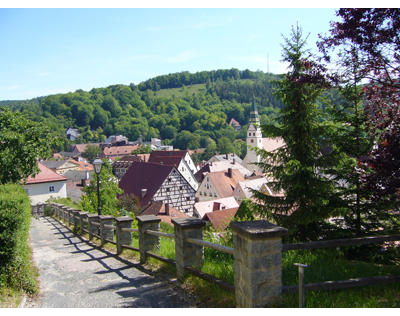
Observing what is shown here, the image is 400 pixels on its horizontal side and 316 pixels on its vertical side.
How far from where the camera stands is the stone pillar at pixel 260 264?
400 centimetres

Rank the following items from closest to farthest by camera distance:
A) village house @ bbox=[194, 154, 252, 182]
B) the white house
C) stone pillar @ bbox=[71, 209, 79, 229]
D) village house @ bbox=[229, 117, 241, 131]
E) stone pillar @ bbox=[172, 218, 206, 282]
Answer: stone pillar @ bbox=[172, 218, 206, 282], stone pillar @ bbox=[71, 209, 79, 229], the white house, village house @ bbox=[194, 154, 252, 182], village house @ bbox=[229, 117, 241, 131]

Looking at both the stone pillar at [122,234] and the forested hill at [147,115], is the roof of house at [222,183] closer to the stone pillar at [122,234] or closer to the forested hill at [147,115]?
the stone pillar at [122,234]

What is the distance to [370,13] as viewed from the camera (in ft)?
19.5

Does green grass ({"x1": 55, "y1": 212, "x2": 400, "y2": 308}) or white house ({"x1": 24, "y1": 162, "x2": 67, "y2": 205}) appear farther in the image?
white house ({"x1": 24, "y1": 162, "x2": 67, "y2": 205})

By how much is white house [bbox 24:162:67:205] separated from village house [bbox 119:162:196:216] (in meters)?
9.30

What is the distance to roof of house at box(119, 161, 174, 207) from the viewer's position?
139 ft

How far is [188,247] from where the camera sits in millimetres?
6000

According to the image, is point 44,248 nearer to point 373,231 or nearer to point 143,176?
point 373,231

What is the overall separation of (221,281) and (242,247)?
3.38 ft

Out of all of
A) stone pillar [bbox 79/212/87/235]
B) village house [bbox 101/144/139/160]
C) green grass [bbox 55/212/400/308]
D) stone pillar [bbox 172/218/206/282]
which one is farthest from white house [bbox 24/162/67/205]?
village house [bbox 101/144/139/160]

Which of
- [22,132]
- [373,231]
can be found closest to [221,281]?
[373,231]

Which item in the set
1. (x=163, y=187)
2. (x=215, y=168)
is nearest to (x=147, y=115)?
(x=215, y=168)

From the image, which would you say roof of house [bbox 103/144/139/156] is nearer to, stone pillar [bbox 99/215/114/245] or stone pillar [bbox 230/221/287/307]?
stone pillar [bbox 99/215/114/245]

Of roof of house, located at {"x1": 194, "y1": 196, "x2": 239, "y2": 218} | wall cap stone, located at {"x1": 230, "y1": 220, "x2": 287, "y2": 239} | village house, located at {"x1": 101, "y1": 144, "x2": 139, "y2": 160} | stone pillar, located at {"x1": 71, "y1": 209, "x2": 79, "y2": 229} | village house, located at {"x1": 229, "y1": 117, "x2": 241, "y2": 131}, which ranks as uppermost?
village house, located at {"x1": 229, "y1": 117, "x2": 241, "y2": 131}
